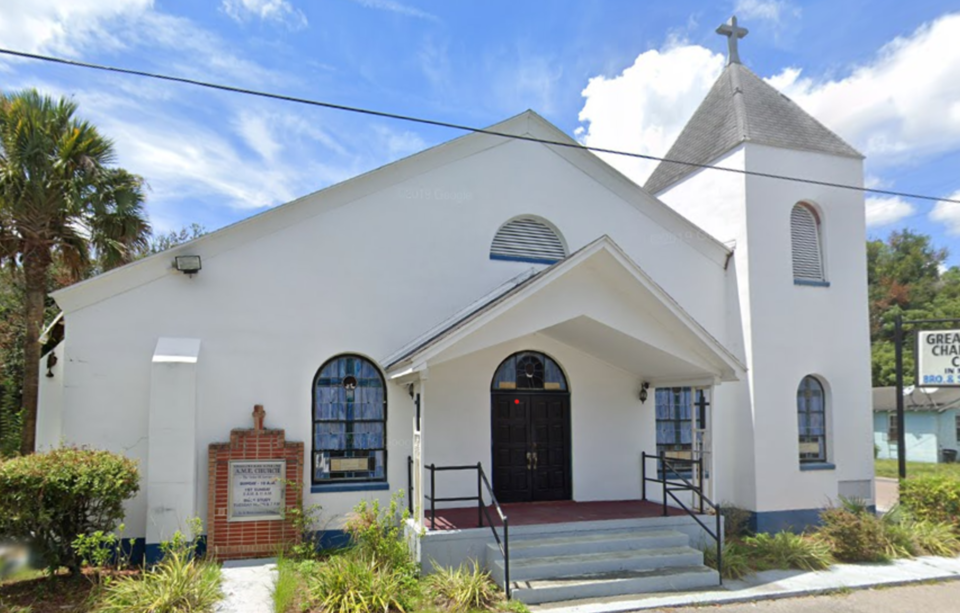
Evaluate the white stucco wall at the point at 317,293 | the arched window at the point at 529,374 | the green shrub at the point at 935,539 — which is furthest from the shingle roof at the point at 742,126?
the green shrub at the point at 935,539

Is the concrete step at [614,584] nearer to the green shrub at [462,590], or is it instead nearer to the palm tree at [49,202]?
the green shrub at [462,590]

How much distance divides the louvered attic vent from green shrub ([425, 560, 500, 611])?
5674mm

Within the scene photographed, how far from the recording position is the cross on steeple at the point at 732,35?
16.2 meters

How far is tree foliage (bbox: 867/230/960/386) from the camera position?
127ft

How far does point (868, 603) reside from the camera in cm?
913

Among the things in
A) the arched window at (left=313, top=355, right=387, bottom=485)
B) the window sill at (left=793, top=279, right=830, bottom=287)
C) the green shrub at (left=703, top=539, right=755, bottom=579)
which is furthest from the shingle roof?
the arched window at (left=313, top=355, right=387, bottom=485)

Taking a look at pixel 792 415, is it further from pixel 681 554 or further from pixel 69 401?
pixel 69 401

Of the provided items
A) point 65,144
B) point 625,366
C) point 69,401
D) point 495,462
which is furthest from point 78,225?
point 625,366

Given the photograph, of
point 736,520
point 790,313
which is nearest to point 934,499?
point 736,520

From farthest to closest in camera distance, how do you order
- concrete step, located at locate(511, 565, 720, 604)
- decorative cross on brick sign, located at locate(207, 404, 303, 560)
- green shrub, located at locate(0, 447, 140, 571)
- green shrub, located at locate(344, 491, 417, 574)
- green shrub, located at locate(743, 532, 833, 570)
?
green shrub, located at locate(743, 532, 833, 570) → decorative cross on brick sign, located at locate(207, 404, 303, 560) → green shrub, located at locate(344, 491, 417, 574) → concrete step, located at locate(511, 565, 720, 604) → green shrub, located at locate(0, 447, 140, 571)

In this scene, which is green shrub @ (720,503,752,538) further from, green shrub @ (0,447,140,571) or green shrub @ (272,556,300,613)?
green shrub @ (0,447,140,571)

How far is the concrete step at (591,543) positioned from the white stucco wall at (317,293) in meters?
2.22

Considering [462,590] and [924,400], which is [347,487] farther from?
[924,400]

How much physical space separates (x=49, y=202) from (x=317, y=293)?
5072 millimetres
